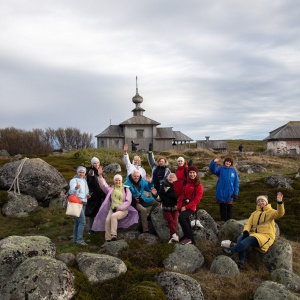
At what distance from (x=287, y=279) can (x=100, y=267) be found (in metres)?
4.46

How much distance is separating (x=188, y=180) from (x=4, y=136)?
62.5 m

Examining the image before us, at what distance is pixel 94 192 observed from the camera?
35.0ft

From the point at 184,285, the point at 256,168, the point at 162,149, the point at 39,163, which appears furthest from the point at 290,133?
the point at 184,285

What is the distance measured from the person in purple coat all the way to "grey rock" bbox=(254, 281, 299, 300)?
4276 mm

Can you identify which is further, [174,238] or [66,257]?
[174,238]

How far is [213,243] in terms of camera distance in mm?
9844

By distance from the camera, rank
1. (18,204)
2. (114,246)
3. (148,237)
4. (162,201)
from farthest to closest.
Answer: (18,204) → (148,237) → (162,201) → (114,246)

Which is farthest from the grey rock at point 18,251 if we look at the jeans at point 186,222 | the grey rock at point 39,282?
the jeans at point 186,222

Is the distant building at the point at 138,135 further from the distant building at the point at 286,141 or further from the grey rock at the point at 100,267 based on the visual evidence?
the grey rock at the point at 100,267

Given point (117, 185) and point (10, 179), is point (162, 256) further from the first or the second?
point (10, 179)

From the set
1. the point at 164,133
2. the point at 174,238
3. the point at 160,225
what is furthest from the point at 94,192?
the point at 164,133

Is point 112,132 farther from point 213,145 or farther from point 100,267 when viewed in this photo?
point 100,267

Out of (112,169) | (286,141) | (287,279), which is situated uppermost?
(286,141)

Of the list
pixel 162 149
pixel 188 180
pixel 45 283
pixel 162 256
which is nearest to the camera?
pixel 45 283
